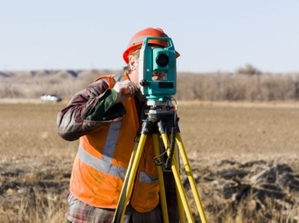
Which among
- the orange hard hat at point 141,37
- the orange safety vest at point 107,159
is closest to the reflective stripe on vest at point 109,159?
the orange safety vest at point 107,159

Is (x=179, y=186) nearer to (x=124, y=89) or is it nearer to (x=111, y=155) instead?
(x=111, y=155)

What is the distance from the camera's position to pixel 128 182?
2.58m

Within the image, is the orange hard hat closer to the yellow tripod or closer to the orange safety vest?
the orange safety vest

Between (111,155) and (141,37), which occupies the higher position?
(141,37)

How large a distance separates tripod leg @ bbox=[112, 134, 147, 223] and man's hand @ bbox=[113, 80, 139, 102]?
18 cm

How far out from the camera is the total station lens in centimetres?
246


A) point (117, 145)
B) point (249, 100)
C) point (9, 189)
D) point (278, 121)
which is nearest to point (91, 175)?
point (117, 145)

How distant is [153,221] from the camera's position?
2842mm

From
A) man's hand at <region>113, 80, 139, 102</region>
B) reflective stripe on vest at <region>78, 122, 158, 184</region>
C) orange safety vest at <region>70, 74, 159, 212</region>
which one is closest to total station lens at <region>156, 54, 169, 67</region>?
man's hand at <region>113, 80, 139, 102</region>

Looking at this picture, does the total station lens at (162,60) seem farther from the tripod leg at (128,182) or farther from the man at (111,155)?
the tripod leg at (128,182)

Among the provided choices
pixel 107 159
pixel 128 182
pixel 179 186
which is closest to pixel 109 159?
pixel 107 159

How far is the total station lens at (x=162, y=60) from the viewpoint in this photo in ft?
8.07

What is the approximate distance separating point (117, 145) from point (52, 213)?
224 cm

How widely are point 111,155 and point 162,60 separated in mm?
497
